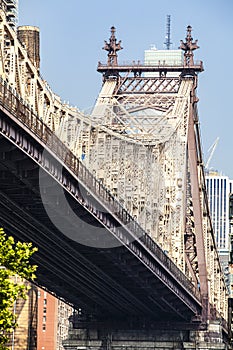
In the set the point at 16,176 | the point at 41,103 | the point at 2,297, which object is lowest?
the point at 2,297

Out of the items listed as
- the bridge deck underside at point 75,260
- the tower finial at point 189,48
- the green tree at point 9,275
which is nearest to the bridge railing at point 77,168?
the bridge deck underside at point 75,260

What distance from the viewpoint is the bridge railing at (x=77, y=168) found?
72062 mm

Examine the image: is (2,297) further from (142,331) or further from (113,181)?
(142,331)

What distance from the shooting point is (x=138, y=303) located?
126 metres

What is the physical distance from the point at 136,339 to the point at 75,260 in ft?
91.1

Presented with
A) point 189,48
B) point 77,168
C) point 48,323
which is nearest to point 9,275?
point 77,168

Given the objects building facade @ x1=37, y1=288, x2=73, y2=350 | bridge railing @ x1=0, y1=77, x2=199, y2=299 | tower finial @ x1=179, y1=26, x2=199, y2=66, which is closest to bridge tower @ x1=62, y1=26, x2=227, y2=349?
A: tower finial @ x1=179, y1=26, x2=199, y2=66

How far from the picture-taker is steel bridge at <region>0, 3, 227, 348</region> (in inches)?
3145

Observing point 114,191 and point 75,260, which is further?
point 114,191

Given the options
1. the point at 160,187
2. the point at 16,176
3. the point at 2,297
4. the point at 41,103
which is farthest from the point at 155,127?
the point at 2,297

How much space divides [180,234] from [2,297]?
255ft

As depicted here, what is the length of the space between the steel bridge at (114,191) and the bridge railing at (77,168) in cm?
11

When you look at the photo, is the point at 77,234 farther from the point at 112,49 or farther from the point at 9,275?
the point at 112,49

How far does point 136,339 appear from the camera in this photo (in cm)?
13138
